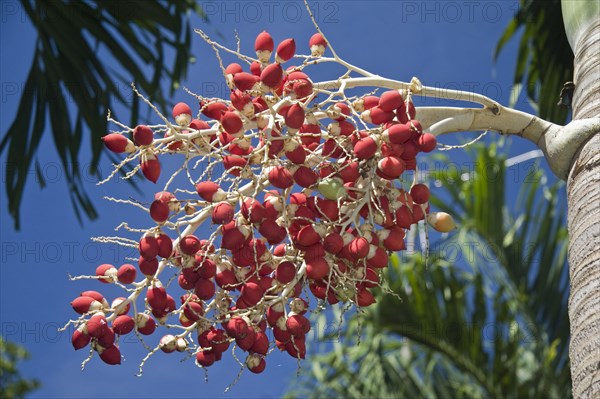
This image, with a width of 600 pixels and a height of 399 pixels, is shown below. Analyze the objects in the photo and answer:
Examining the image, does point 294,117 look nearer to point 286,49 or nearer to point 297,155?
point 297,155

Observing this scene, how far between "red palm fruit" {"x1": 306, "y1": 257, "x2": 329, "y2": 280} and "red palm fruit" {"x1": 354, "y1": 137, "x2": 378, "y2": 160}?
193 mm

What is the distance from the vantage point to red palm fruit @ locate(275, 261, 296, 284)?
5.30 feet

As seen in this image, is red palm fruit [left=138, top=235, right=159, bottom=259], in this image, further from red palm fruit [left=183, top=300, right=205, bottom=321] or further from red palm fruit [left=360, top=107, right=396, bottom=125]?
red palm fruit [left=360, top=107, right=396, bottom=125]

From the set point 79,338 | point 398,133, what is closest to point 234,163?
point 398,133

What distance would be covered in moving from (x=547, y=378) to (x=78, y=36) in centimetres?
334

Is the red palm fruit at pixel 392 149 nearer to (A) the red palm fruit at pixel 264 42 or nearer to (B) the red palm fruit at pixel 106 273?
(A) the red palm fruit at pixel 264 42

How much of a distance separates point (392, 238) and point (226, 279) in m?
0.31

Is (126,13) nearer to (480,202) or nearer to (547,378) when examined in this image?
(480,202)

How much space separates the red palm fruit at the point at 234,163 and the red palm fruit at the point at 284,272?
0.19m

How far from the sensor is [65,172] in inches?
198

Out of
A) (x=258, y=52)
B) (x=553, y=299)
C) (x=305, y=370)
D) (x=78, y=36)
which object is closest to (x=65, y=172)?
Result: (x=78, y=36)

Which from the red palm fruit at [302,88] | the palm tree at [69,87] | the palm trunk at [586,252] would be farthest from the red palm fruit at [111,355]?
the palm tree at [69,87]

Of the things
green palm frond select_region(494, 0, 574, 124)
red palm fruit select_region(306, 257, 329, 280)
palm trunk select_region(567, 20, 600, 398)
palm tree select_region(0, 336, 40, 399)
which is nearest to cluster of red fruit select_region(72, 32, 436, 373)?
red palm fruit select_region(306, 257, 329, 280)

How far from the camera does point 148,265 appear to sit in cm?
159
